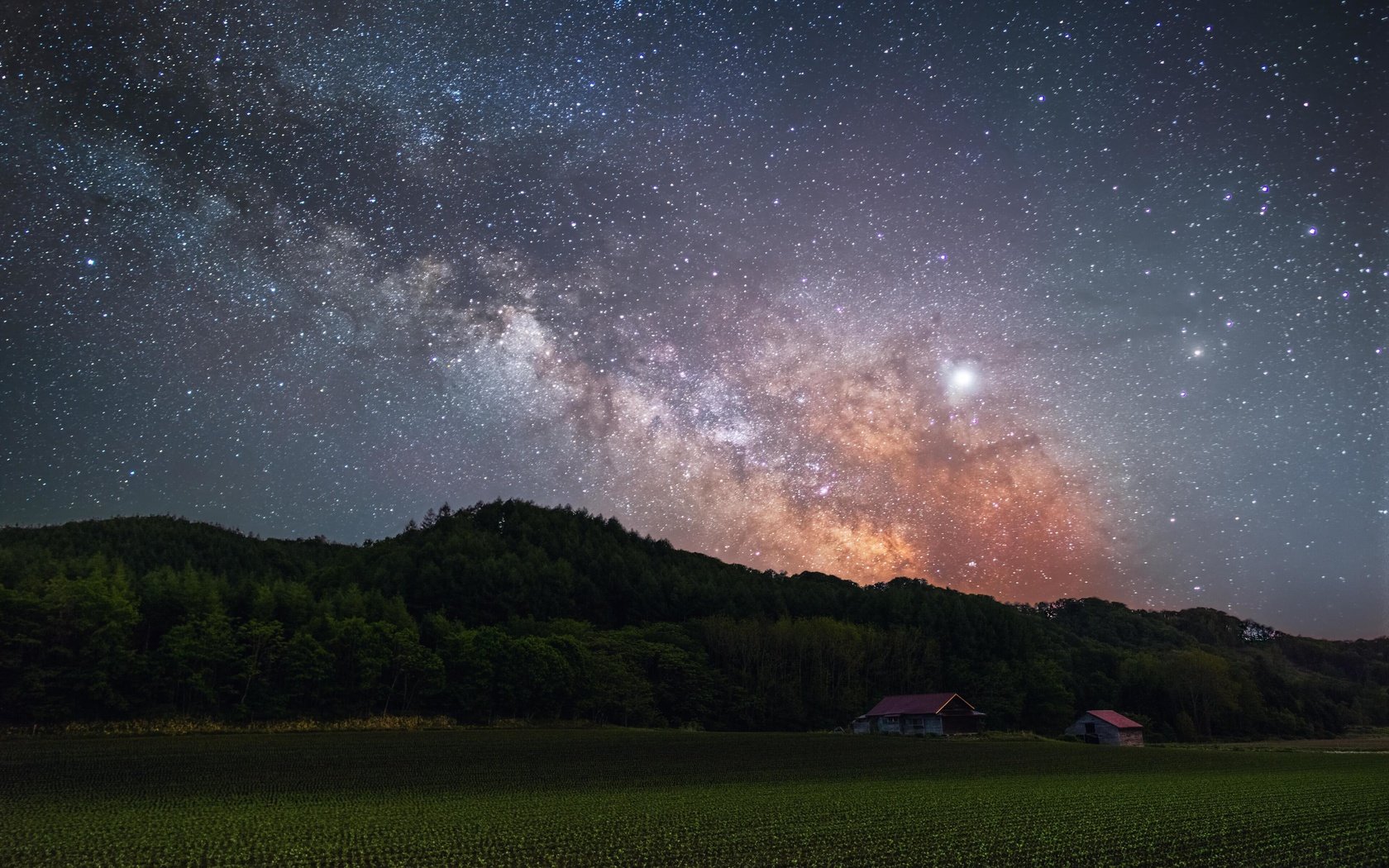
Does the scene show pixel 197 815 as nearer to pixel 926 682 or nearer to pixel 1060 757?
pixel 1060 757

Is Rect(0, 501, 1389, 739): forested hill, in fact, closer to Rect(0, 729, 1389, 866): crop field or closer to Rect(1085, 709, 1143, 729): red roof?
Rect(1085, 709, 1143, 729): red roof

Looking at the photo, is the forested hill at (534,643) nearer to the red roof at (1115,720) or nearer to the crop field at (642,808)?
the red roof at (1115,720)

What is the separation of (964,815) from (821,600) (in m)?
89.7

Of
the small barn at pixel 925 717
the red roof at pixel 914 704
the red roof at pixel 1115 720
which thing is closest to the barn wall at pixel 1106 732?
the red roof at pixel 1115 720

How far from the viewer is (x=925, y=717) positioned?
266ft

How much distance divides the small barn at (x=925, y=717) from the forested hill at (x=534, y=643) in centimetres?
616

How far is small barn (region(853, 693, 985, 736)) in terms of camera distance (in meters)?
80.1

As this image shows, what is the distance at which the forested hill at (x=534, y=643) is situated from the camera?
190ft

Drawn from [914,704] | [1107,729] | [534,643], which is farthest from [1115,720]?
[534,643]

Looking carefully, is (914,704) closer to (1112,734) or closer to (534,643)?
(1112,734)

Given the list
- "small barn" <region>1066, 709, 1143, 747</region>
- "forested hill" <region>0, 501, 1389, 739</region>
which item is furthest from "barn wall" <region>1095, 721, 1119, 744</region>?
"forested hill" <region>0, 501, 1389, 739</region>

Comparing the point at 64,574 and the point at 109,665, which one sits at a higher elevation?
the point at 64,574

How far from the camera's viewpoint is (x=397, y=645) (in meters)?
68.4

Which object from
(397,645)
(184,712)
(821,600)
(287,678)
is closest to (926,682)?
(821,600)
